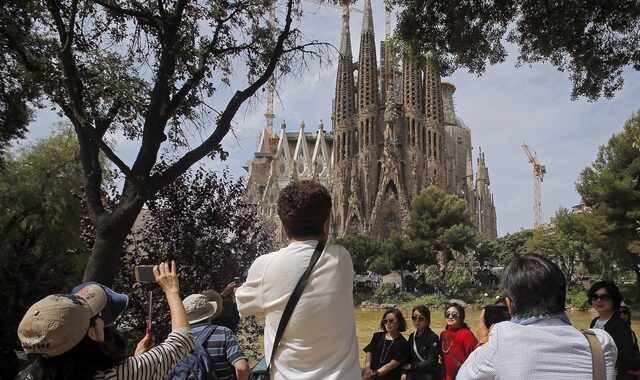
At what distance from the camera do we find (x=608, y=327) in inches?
159

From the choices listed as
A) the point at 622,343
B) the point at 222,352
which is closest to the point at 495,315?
the point at 622,343

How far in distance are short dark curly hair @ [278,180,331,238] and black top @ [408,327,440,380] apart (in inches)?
114

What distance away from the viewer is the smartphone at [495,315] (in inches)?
139

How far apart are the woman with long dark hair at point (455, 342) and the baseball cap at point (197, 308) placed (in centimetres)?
236

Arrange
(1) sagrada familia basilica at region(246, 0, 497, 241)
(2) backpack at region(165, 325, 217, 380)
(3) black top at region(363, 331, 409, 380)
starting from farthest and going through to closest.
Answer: (1) sagrada familia basilica at region(246, 0, 497, 241), (3) black top at region(363, 331, 409, 380), (2) backpack at region(165, 325, 217, 380)

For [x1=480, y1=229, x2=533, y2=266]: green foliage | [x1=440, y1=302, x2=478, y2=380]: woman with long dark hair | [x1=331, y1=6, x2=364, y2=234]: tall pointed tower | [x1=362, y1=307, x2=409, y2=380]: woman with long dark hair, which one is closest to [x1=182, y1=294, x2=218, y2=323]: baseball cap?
[x1=362, y1=307, x2=409, y2=380]: woman with long dark hair

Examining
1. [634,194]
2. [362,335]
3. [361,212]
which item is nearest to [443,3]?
[362,335]

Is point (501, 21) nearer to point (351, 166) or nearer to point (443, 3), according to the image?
point (443, 3)

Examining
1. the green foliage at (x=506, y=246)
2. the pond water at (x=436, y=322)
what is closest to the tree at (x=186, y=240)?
the pond water at (x=436, y=322)

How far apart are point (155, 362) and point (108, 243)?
3406 millimetres

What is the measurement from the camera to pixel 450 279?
32.1 m

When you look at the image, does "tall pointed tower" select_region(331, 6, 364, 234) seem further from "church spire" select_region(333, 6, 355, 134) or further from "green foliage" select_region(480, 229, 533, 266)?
"green foliage" select_region(480, 229, 533, 266)

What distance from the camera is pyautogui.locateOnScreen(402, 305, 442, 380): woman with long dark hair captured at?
466cm

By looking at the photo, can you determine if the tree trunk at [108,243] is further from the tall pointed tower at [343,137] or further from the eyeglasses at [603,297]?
the tall pointed tower at [343,137]
